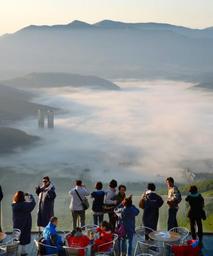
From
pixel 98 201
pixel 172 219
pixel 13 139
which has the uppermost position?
pixel 13 139

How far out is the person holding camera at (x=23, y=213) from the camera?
30.6ft

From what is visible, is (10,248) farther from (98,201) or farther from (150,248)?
(150,248)

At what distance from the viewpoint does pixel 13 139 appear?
181 m

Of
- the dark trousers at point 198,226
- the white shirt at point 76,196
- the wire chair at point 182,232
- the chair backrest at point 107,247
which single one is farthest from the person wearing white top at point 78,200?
the dark trousers at point 198,226

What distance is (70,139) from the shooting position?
198 meters

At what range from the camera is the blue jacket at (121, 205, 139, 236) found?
9.25 metres

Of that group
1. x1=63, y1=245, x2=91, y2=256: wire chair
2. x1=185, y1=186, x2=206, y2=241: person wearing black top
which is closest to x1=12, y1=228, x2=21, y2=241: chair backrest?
x1=63, y1=245, x2=91, y2=256: wire chair

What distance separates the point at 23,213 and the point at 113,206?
211cm

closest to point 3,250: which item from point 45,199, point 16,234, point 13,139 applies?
point 16,234

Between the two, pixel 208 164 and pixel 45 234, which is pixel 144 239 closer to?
pixel 45 234

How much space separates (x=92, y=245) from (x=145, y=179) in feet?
399

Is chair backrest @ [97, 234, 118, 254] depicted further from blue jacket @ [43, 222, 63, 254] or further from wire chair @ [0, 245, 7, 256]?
wire chair @ [0, 245, 7, 256]

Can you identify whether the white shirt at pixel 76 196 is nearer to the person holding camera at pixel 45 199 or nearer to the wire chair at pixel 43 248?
the person holding camera at pixel 45 199

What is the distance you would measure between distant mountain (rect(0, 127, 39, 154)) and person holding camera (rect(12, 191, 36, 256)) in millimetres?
153097
